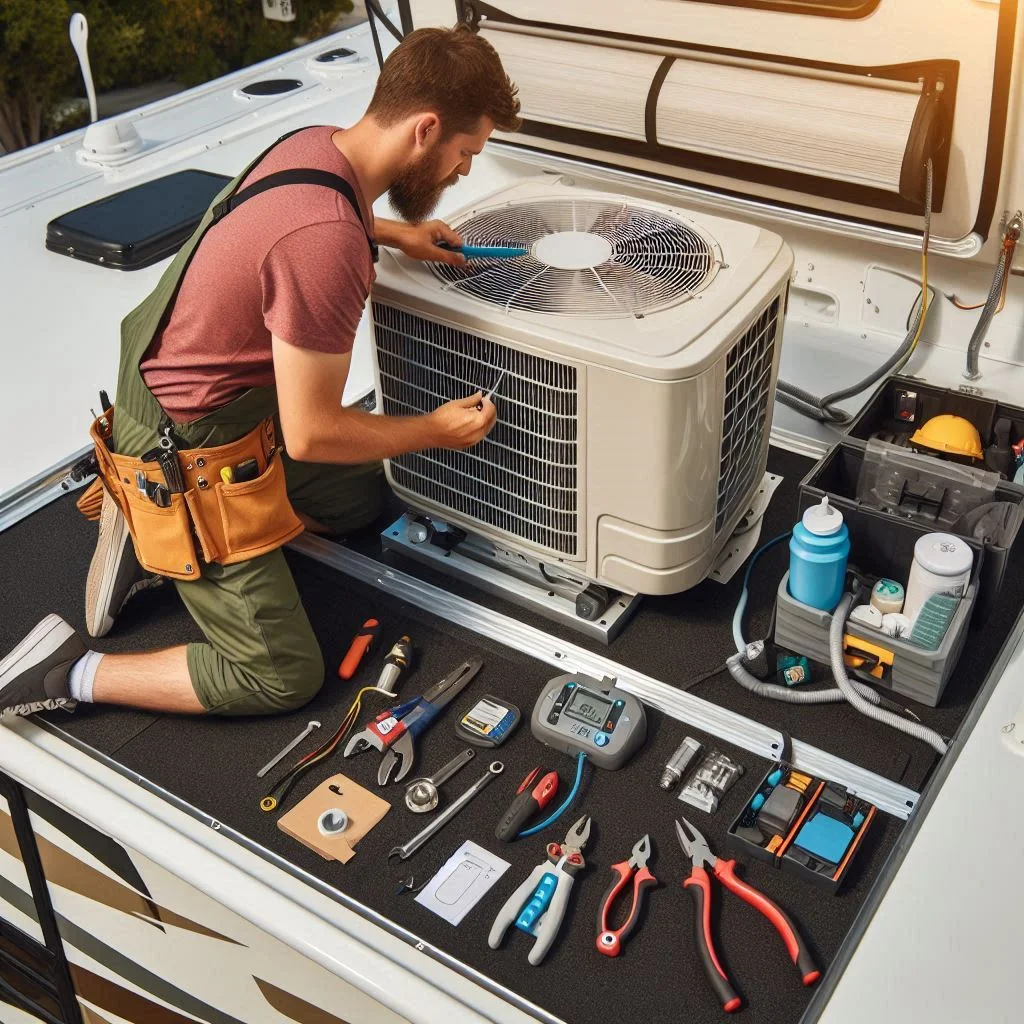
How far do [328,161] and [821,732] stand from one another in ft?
3.54

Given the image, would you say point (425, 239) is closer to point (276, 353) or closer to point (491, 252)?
point (491, 252)

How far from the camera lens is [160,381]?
1.60 metres

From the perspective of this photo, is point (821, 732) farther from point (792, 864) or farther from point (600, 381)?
point (600, 381)

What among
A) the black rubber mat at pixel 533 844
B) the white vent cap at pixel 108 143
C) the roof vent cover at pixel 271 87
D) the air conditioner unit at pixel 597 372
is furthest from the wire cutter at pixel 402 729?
the roof vent cover at pixel 271 87

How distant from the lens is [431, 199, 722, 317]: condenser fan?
4.92 ft

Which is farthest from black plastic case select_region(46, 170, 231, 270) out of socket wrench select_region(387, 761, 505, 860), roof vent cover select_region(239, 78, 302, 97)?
socket wrench select_region(387, 761, 505, 860)

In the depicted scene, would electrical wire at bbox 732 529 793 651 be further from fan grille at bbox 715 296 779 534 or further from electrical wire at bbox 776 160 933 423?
electrical wire at bbox 776 160 933 423

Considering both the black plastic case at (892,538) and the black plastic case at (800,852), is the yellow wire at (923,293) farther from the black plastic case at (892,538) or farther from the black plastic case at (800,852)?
the black plastic case at (800,852)

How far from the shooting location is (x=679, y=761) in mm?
1508

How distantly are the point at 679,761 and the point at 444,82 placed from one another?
3.32 feet

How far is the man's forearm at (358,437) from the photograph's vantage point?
1501 mm

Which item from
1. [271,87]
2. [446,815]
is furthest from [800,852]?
[271,87]

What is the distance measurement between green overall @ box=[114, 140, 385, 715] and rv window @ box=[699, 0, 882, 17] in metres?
0.94

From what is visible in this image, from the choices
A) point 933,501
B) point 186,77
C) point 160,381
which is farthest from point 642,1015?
point 186,77
